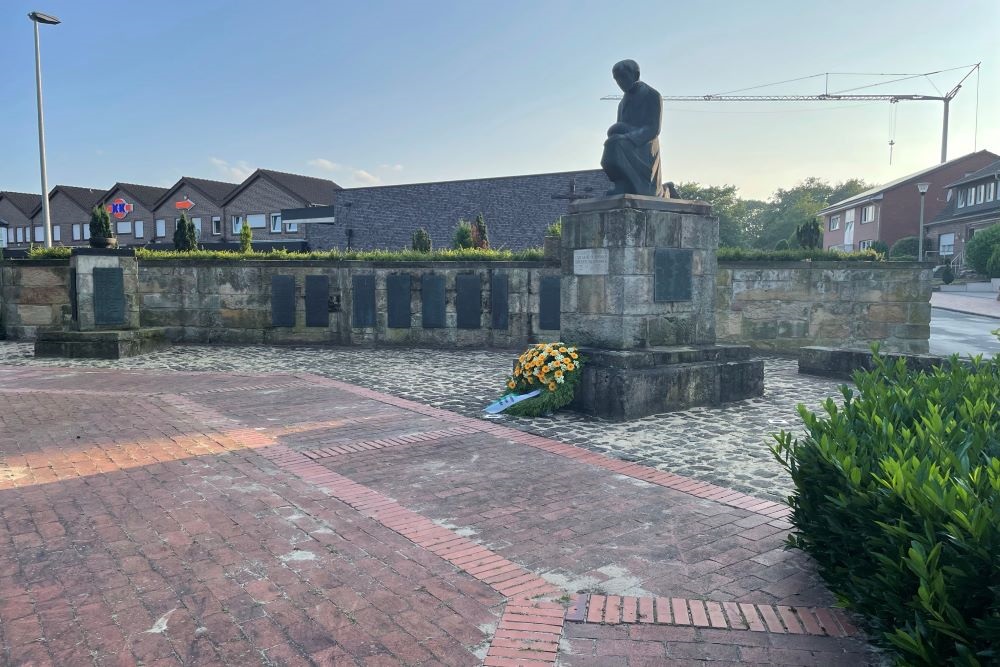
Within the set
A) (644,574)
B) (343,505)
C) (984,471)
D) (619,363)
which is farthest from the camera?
(619,363)

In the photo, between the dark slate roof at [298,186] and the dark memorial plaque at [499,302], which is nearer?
the dark memorial plaque at [499,302]

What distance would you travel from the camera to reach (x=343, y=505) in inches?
200

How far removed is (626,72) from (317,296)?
931cm

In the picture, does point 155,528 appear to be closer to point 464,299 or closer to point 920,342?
point 464,299

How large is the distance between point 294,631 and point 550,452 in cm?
363

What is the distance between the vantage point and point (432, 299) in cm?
1532

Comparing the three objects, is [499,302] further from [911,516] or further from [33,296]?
[911,516]

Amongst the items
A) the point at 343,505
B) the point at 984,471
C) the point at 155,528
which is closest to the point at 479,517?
the point at 343,505

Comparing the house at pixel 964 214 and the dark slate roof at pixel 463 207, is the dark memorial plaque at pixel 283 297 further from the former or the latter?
the house at pixel 964 214

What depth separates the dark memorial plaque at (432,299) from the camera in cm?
1530

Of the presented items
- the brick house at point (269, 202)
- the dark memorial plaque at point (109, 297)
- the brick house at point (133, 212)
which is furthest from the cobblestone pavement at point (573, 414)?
the brick house at point (133, 212)

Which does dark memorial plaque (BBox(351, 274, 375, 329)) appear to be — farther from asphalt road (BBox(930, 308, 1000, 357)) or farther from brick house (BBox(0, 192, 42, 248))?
brick house (BBox(0, 192, 42, 248))

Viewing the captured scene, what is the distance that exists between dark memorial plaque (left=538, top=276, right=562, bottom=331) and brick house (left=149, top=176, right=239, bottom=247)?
43742 millimetres

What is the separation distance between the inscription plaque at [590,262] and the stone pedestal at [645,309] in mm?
13
